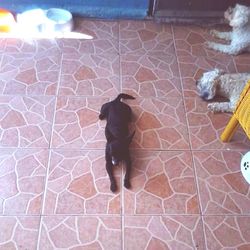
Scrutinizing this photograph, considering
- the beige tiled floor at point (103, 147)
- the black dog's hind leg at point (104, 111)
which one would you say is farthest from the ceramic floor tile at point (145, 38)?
the black dog's hind leg at point (104, 111)

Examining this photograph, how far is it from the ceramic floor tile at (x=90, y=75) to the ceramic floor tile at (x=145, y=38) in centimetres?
14

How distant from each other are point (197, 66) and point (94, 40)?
611 mm

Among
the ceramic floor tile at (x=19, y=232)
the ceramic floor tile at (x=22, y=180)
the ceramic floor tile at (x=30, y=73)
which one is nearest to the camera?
the ceramic floor tile at (x=19, y=232)

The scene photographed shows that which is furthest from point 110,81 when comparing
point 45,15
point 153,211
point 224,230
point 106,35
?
point 224,230

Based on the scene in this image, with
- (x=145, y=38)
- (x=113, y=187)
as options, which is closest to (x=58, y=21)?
(x=145, y=38)

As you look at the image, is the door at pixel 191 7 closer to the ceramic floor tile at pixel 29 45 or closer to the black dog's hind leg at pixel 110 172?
the ceramic floor tile at pixel 29 45

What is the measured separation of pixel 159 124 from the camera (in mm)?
1856

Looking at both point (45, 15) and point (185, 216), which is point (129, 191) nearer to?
point (185, 216)

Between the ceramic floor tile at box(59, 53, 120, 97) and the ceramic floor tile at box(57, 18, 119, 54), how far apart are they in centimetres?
5

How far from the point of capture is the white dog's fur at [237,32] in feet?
6.96

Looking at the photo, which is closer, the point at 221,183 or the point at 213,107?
the point at 221,183

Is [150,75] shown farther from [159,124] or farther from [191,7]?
[191,7]

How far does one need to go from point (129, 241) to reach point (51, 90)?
89 cm

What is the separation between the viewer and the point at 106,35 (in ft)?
7.52
